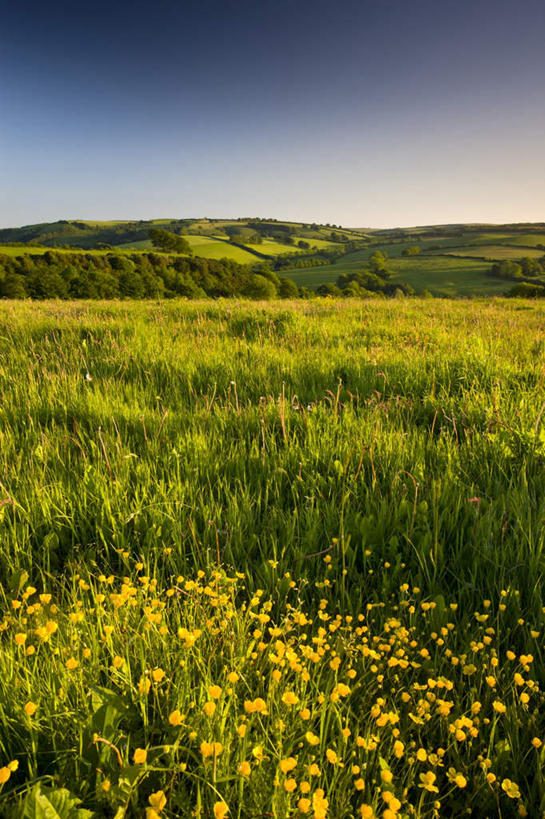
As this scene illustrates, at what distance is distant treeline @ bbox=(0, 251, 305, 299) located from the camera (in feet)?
238

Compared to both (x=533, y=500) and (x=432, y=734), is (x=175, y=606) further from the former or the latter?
(x=533, y=500)

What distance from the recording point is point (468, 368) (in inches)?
185

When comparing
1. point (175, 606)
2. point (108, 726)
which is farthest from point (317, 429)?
point (108, 726)

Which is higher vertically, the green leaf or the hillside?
the hillside

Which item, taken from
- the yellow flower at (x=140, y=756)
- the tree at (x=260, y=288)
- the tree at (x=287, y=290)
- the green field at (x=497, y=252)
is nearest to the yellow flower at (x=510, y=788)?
the yellow flower at (x=140, y=756)

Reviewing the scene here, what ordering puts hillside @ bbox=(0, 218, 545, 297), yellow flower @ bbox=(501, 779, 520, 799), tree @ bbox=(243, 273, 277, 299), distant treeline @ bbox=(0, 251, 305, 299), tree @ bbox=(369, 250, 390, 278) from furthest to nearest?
1. tree @ bbox=(369, 250, 390, 278)
2. hillside @ bbox=(0, 218, 545, 297)
3. tree @ bbox=(243, 273, 277, 299)
4. distant treeline @ bbox=(0, 251, 305, 299)
5. yellow flower @ bbox=(501, 779, 520, 799)

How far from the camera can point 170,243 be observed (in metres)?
125

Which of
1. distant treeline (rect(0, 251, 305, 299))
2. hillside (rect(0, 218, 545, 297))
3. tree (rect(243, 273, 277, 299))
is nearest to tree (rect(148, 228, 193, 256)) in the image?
hillside (rect(0, 218, 545, 297))

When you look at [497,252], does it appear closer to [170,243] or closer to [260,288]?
[260,288]

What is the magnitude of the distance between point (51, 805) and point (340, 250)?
→ 555ft

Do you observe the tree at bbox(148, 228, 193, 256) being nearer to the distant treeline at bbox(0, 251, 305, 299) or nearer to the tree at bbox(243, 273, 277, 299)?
the distant treeline at bbox(0, 251, 305, 299)

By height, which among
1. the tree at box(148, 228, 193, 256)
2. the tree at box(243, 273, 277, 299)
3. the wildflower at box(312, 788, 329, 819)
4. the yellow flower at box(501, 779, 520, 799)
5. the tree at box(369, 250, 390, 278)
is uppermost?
the tree at box(148, 228, 193, 256)

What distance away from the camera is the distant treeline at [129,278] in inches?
2857

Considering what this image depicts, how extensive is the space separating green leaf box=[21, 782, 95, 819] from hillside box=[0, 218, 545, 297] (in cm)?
6843
